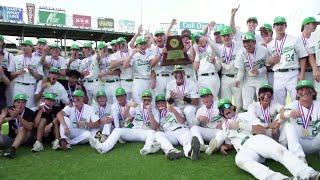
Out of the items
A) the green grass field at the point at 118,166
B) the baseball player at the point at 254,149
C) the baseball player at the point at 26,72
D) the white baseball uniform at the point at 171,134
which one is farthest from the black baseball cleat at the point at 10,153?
the baseball player at the point at 254,149

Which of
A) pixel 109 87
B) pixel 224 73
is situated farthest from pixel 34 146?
pixel 224 73

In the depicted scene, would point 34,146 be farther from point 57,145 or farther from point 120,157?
point 120,157

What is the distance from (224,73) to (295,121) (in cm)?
285

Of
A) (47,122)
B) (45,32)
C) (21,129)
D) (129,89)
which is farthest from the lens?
(45,32)

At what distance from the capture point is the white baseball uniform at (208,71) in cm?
801

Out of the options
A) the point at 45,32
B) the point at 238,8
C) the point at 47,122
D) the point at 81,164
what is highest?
the point at 45,32

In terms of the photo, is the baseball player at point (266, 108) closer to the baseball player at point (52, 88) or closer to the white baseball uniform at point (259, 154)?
the white baseball uniform at point (259, 154)

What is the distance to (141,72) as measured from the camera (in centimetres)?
873

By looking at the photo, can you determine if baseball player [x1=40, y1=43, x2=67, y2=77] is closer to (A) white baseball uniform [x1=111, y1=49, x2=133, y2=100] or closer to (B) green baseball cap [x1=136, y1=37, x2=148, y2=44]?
(A) white baseball uniform [x1=111, y1=49, x2=133, y2=100]

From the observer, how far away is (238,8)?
793cm

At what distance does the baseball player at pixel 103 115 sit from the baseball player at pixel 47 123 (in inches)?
36.3

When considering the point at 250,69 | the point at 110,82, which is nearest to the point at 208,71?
the point at 250,69

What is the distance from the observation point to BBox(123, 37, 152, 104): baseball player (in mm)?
8680

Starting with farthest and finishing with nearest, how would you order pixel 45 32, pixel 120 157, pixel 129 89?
pixel 45 32 < pixel 129 89 < pixel 120 157
